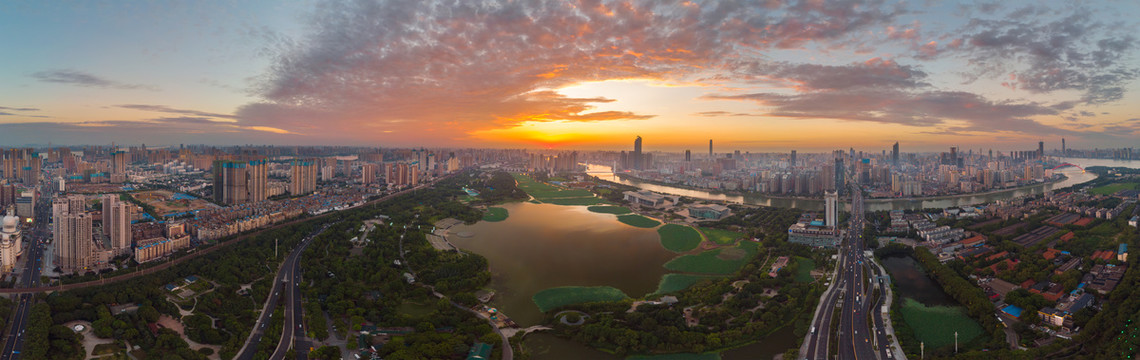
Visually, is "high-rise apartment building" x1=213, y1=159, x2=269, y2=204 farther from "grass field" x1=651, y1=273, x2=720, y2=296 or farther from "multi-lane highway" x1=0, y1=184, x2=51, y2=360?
"grass field" x1=651, y1=273, x2=720, y2=296

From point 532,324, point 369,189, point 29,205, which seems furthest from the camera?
point 369,189

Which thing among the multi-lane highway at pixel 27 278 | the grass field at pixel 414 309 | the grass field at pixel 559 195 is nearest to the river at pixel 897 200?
the grass field at pixel 559 195

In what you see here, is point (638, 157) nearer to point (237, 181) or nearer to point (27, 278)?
point (237, 181)

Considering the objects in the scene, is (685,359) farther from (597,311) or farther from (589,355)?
(597,311)

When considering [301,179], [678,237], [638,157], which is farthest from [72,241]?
[638,157]

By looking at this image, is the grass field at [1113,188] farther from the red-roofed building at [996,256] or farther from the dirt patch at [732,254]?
the dirt patch at [732,254]

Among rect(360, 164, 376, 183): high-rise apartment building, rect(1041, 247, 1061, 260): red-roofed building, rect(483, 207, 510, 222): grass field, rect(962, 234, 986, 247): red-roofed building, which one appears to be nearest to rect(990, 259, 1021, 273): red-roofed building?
rect(1041, 247, 1061, 260): red-roofed building

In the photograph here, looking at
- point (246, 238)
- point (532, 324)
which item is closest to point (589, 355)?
point (532, 324)

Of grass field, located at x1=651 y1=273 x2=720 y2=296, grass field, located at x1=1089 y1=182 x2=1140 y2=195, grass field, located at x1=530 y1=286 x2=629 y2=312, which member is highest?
grass field, located at x1=1089 y1=182 x2=1140 y2=195
